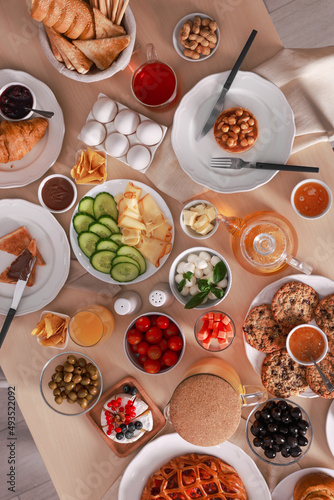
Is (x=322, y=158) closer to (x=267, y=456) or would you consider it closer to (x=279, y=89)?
(x=279, y=89)

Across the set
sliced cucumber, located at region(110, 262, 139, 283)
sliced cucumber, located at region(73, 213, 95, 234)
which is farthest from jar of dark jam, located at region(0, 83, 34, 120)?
sliced cucumber, located at region(110, 262, 139, 283)

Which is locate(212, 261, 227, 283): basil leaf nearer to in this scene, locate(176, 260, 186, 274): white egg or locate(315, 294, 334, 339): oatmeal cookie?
locate(176, 260, 186, 274): white egg

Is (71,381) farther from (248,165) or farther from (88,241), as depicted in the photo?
(248,165)

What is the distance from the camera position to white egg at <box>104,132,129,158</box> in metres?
1.54

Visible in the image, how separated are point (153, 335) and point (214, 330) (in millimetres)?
234

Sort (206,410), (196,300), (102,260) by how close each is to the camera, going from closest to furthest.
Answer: (206,410)
(196,300)
(102,260)

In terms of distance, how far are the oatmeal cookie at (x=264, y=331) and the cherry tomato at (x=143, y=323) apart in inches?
14.3

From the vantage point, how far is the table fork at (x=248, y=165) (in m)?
1.48

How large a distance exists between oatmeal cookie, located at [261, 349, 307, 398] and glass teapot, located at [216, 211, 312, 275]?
12.8 inches

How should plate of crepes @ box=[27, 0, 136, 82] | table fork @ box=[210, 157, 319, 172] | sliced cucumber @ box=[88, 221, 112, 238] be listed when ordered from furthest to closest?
sliced cucumber @ box=[88, 221, 112, 238] → table fork @ box=[210, 157, 319, 172] → plate of crepes @ box=[27, 0, 136, 82]

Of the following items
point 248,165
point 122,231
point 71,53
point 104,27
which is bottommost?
point 122,231

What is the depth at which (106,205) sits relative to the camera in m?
1.61

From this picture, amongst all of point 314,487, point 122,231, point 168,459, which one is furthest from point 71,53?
point 314,487

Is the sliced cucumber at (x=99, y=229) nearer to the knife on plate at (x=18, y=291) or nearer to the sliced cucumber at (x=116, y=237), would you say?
the sliced cucumber at (x=116, y=237)
